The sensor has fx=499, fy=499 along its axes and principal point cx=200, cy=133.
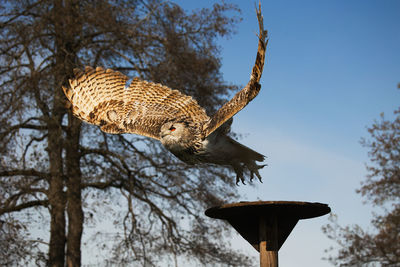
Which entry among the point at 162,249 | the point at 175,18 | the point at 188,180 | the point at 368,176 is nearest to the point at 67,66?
the point at 175,18

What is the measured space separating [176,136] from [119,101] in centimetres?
200

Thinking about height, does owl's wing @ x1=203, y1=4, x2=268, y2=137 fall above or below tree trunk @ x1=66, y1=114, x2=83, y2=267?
below

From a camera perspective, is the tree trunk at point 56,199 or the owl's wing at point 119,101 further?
the tree trunk at point 56,199

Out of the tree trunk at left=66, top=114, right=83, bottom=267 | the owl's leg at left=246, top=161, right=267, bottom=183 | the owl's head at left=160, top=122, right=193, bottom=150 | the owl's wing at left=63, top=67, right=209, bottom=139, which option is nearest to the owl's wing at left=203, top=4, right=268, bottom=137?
the owl's head at left=160, top=122, right=193, bottom=150

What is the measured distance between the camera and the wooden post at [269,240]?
454cm

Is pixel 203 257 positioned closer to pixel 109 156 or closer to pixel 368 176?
pixel 109 156

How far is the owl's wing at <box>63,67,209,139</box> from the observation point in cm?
640

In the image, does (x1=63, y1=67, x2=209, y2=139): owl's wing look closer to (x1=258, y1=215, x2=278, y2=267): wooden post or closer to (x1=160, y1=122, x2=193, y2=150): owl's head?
(x1=160, y1=122, x2=193, y2=150): owl's head

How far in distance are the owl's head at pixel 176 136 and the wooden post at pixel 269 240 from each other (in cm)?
112

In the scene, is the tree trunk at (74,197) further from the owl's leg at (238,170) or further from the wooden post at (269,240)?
the wooden post at (269,240)

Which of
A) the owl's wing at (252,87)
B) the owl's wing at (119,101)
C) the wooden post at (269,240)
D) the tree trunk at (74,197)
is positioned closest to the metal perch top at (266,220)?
the wooden post at (269,240)

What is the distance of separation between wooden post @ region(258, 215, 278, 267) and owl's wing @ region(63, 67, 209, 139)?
2087 millimetres

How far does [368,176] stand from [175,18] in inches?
269

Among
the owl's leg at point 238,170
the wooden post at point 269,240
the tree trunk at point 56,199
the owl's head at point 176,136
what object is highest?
the tree trunk at point 56,199
